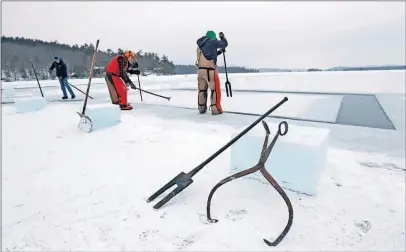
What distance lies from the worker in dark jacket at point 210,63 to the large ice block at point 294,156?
11.4 feet

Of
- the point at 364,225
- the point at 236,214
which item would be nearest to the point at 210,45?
the point at 236,214

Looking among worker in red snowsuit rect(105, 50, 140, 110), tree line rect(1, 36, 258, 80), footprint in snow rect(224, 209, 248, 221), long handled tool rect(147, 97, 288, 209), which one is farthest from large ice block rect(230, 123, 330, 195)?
tree line rect(1, 36, 258, 80)

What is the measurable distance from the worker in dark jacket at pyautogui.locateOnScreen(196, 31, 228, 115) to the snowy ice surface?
2160mm

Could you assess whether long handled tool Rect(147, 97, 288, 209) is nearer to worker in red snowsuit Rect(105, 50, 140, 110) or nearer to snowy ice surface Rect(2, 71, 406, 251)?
snowy ice surface Rect(2, 71, 406, 251)

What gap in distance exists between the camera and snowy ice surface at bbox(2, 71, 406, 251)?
6.49ft

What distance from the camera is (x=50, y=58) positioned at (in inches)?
2648

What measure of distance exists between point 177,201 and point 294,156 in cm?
119

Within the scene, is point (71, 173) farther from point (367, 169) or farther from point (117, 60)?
point (117, 60)

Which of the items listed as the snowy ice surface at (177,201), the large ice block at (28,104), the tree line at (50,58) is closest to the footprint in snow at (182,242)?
the snowy ice surface at (177,201)

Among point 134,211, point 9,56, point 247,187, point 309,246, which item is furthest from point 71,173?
point 9,56

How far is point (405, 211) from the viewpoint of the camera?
2.34 meters

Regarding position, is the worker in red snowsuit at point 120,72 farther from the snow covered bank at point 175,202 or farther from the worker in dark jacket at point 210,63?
the snow covered bank at point 175,202

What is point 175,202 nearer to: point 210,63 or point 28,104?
point 210,63

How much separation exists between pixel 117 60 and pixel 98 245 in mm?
6241
